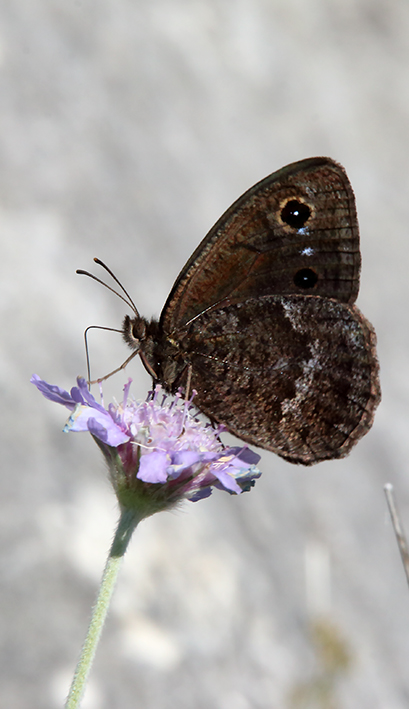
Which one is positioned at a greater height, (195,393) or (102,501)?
(102,501)

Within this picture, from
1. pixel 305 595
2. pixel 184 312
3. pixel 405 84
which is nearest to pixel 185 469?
pixel 184 312

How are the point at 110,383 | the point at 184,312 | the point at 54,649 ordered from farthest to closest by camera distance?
the point at 110,383, the point at 54,649, the point at 184,312

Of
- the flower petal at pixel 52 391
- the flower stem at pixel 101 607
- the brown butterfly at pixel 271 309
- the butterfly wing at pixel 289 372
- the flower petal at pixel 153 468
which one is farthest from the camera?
the brown butterfly at pixel 271 309

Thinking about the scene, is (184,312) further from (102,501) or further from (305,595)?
(305,595)

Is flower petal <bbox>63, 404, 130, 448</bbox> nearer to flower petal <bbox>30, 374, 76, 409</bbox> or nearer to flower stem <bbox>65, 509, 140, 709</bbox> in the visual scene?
flower petal <bbox>30, 374, 76, 409</bbox>

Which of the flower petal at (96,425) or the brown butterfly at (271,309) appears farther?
the brown butterfly at (271,309)

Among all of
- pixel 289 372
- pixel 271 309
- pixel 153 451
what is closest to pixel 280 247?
pixel 271 309

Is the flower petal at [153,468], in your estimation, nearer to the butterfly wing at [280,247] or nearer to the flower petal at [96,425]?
the flower petal at [96,425]

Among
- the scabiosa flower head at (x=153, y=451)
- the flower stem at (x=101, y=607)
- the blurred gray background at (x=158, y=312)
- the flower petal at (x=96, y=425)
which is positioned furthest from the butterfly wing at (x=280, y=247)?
the blurred gray background at (x=158, y=312)
